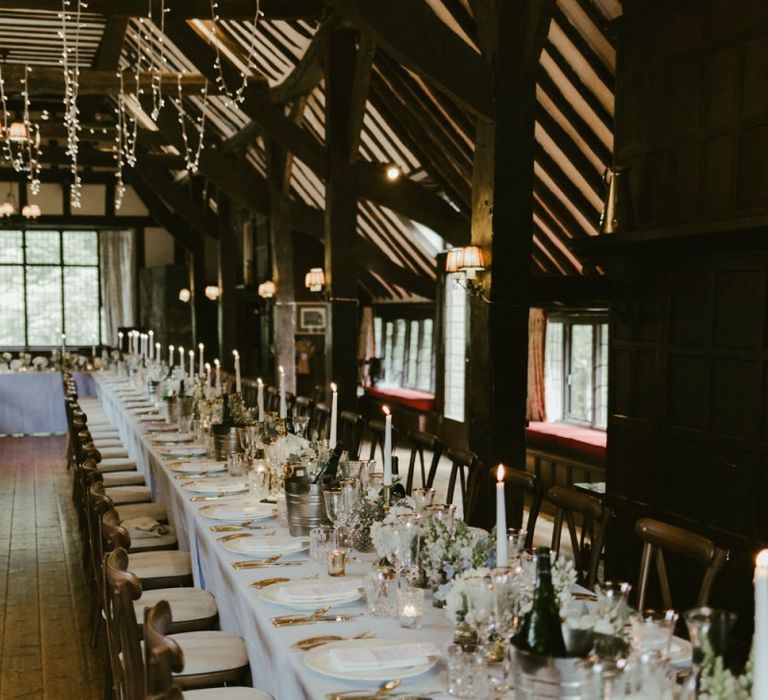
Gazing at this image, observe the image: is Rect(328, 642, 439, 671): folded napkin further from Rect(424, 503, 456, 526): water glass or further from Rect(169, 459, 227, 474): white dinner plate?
Rect(169, 459, 227, 474): white dinner plate

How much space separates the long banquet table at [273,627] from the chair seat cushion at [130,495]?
1455 millimetres

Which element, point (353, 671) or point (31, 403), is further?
point (31, 403)

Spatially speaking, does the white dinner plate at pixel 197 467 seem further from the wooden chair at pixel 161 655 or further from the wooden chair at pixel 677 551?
the wooden chair at pixel 161 655

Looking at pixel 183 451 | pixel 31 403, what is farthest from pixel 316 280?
pixel 183 451

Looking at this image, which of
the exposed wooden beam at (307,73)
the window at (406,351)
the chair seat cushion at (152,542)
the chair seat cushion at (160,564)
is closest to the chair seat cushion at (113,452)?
the chair seat cushion at (152,542)

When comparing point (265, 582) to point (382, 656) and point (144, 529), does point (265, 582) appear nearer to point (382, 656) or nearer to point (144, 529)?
point (382, 656)

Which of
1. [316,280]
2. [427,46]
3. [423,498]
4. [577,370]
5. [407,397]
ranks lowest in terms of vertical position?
[407,397]

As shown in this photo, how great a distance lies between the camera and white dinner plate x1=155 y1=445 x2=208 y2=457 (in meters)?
5.30

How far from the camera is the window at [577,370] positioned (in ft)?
29.0

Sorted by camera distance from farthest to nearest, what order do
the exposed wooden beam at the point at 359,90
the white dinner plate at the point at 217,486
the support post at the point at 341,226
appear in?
the support post at the point at 341,226
the exposed wooden beam at the point at 359,90
the white dinner plate at the point at 217,486

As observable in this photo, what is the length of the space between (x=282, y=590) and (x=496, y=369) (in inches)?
109

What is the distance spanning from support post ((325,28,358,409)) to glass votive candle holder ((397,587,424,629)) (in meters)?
5.90

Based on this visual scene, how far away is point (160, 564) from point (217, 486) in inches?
17.8

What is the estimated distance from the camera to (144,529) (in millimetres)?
4715
